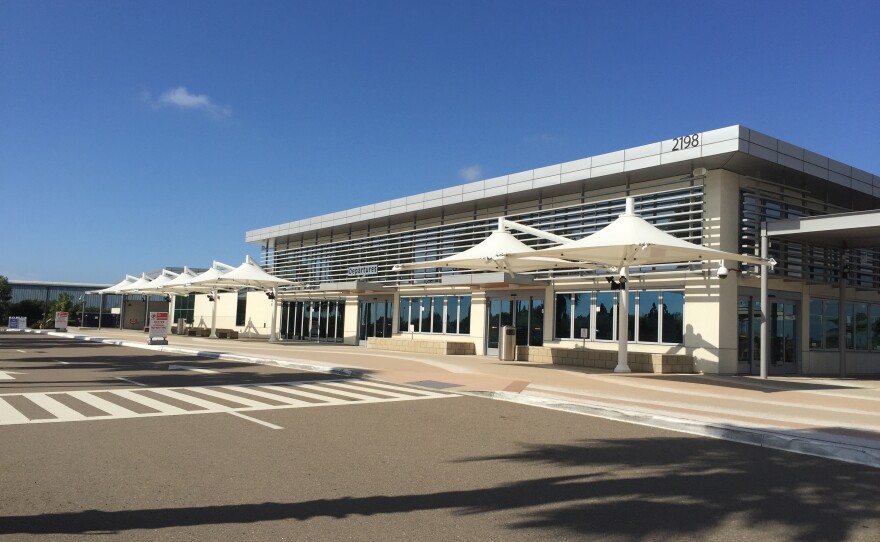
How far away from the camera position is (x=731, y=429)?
10.2 m

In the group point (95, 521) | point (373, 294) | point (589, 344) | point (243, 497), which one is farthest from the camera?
point (373, 294)

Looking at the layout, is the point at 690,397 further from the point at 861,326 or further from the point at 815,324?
the point at 861,326

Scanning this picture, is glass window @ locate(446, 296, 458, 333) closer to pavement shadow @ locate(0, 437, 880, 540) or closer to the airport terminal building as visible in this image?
the airport terminal building

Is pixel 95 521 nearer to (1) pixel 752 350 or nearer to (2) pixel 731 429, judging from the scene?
(2) pixel 731 429

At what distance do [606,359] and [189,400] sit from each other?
Answer: 14353 mm

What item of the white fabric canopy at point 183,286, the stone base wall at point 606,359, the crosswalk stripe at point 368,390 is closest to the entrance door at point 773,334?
the stone base wall at point 606,359

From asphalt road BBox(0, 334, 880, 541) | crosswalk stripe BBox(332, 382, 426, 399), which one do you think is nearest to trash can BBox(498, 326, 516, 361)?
crosswalk stripe BBox(332, 382, 426, 399)

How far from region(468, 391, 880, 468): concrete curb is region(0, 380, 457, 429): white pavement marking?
307cm

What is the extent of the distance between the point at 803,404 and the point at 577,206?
45.1 ft

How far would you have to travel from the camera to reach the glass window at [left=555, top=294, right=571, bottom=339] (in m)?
26.7

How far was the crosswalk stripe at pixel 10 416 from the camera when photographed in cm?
980

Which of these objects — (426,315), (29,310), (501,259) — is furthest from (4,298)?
(501,259)

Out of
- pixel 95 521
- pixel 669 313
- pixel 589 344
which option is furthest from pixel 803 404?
pixel 95 521

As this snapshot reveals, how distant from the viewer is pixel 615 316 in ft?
81.5
